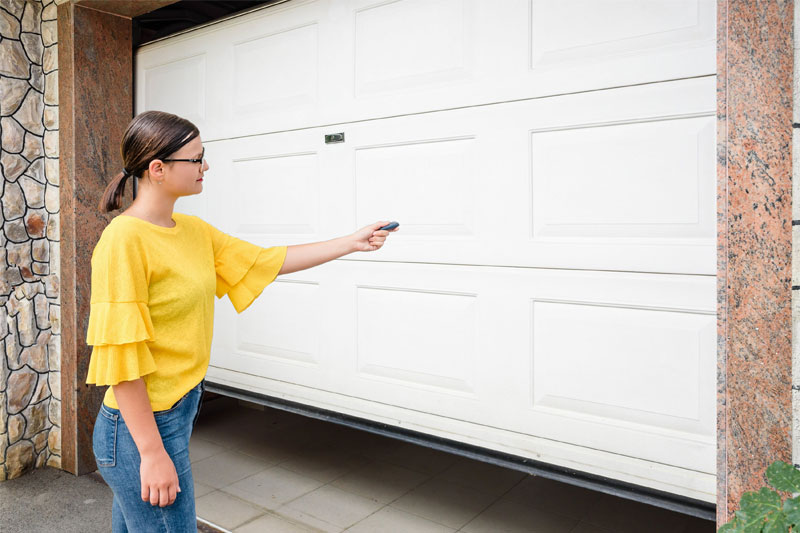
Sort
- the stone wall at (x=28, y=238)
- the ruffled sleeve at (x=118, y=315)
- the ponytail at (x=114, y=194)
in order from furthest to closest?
the stone wall at (x=28, y=238)
the ponytail at (x=114, y=194)
the ruffled sleeve at (x=118, y=315)

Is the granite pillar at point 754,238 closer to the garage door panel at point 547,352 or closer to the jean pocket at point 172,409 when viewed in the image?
the garage door panel at point 547,352

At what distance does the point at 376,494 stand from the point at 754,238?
7.72ft

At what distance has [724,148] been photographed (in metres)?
1.62

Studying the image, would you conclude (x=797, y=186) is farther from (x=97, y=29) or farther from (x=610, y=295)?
(x=97, y=29)

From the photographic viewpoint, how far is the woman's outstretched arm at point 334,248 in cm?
204

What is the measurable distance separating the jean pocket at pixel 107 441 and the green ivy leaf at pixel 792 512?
1.50 m

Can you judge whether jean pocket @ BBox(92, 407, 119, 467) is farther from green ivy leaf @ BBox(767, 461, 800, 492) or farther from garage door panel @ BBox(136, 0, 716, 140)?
garage door panel @ BBox(136, 0, 716, 140)

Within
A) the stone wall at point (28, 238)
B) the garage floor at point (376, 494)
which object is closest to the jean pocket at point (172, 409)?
the garage floor at point (376, 494)

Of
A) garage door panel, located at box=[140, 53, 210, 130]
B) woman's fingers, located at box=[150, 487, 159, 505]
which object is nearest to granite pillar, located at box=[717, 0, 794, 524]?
woman's fingers, located at box=[150, 487, 159, 505]

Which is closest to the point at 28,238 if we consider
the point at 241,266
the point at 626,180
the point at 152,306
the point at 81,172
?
the point at 81,172

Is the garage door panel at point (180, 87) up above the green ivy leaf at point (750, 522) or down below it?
above

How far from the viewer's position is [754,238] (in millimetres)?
1572

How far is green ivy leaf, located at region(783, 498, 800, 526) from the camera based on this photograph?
120 cm

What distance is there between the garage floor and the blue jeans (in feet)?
4.52
